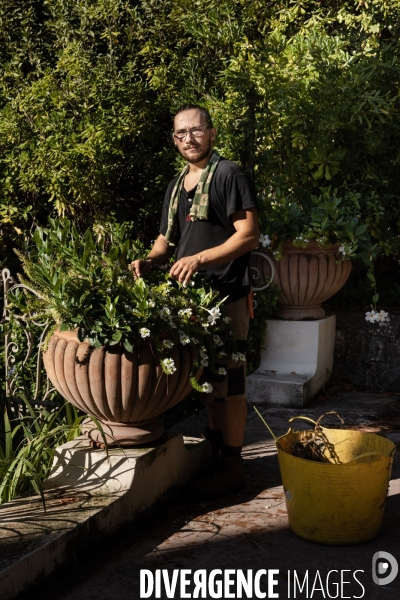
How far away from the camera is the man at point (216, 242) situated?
3.91 meters

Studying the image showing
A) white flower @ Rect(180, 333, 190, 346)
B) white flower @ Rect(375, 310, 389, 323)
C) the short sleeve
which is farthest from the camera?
white flower @ Rect(375, 310, 389, 323)

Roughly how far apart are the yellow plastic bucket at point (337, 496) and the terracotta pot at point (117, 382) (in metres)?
0.59

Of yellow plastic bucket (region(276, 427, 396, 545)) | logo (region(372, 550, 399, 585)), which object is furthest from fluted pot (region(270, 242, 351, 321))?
logo (region(372, 550, 399, 585))

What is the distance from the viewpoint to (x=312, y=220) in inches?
232

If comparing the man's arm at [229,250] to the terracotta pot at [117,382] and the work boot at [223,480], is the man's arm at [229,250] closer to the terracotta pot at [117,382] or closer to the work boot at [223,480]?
the terracotta pot at [117,382]

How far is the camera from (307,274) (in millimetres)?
5945

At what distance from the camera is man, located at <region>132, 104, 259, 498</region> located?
3.91 meters

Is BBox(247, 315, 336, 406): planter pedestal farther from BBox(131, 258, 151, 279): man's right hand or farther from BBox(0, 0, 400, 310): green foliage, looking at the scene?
BBox(131, 258, 151, 279): man's right hand

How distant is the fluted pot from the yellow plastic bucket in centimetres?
247

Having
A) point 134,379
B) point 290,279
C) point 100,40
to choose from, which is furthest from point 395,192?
point 134,379

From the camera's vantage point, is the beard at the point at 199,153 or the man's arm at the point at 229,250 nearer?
the man's arm at the point at 229,250

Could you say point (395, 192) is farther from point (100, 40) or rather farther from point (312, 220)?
point (100, 40)

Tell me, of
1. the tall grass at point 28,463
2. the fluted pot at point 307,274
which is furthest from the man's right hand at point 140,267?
the fluted pot at point 307,274

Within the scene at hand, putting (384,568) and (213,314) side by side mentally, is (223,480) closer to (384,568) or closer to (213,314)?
(213,314)
